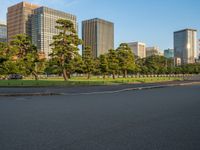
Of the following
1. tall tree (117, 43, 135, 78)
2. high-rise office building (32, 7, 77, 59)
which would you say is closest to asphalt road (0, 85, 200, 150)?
tall tree (117, 43, 135, 78)

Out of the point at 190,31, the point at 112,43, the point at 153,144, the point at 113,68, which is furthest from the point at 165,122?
the point at 190,31

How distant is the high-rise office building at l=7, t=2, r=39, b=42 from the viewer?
396ft

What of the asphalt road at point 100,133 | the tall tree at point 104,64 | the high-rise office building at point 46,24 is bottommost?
the asphalt road at point 100,133

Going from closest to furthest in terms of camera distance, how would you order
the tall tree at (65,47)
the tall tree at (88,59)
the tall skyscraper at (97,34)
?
the tall tree at (65,47) < the tall tree at (88,59) < the tall skyscraper at (97,34)

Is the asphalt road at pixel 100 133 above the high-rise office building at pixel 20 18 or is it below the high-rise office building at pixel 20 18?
below

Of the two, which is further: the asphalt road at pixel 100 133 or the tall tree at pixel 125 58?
the tall tree at pixel 125 58

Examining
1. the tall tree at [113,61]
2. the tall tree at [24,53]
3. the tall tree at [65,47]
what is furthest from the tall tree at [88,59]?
the tall tree at [24,53]

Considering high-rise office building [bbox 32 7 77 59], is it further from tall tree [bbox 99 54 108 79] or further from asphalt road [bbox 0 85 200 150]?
asphalt road [bbox 0 85 200 150]

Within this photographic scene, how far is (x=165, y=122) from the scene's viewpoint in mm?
7820

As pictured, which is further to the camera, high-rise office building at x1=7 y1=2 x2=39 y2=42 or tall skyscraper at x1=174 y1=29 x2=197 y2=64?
tall skyscraper at x1=174 y1=29 x2=197 y2=64

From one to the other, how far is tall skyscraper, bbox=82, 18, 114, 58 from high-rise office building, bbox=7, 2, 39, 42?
139 ft

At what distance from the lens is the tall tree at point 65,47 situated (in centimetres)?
4084

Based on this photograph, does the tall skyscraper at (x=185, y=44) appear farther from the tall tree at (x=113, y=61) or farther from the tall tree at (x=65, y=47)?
the tall tree at (x=65, y=47)

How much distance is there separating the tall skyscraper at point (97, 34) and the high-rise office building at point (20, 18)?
42.5 meters
